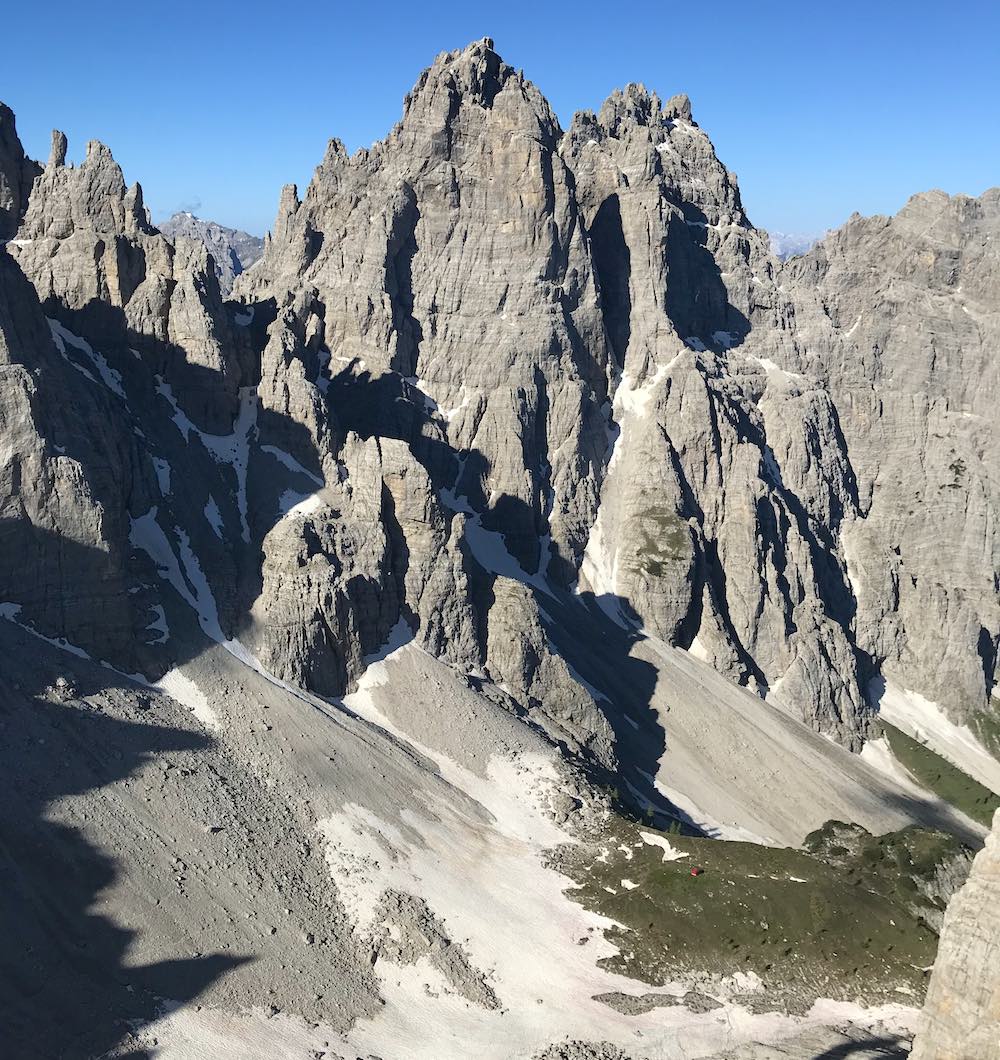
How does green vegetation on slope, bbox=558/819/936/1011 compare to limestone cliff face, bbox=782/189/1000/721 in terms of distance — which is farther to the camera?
limestone cliff face, bbox=782/189/1000/721

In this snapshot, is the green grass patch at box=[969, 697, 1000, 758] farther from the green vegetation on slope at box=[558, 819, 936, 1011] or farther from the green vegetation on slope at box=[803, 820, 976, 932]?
the green vegetation on slope at box=[558, 819, 936, 1011]

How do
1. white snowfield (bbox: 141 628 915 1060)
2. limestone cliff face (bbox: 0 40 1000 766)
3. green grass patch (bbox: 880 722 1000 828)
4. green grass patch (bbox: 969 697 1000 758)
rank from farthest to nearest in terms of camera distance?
1. green grass patch (bbox: 969 697 1000 758)
2. green grass patch (bbox: 880 722 1000 828)
3. limestone cliff face (bbox: 0 40 1000 766)
4. white snowfield (bbox: 141 628 915 1060)

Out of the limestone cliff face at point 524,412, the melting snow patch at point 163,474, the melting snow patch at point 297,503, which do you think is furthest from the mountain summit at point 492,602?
the limestone cliff face at point 524,412

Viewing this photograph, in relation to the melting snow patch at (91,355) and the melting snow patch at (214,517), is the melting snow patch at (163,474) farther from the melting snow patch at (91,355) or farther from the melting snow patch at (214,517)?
the melting snow patch at (91,355)

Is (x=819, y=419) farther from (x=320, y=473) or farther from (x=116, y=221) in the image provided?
(x=116, y=221)

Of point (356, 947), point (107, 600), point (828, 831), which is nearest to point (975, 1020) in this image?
point (356, 947)

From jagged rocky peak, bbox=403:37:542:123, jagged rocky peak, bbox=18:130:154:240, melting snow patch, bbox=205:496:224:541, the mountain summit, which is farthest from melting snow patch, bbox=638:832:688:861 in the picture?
jagged rocky peak, bbox=403:37:542:123
